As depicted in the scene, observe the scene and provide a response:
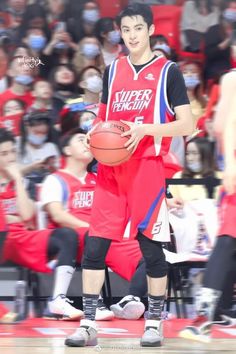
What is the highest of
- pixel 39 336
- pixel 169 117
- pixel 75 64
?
pixel 75 64

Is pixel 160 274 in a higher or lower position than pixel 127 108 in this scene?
lower

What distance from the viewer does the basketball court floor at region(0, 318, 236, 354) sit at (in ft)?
19.9

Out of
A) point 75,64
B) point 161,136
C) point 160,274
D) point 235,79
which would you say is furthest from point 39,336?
point 75,64

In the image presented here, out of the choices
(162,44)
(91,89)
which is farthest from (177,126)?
(162,44)

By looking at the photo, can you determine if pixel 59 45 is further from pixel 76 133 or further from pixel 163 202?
pixel 163 202

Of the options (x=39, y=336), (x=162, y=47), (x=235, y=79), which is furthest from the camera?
(x=162, y=47)

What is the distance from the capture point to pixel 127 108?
6117mm

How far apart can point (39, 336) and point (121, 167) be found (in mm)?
1292

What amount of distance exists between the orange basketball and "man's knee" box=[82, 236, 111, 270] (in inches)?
17.3

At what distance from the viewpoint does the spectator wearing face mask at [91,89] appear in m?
9.82

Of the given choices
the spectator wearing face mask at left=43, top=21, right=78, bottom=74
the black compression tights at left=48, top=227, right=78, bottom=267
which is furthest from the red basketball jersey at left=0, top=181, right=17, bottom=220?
the spectator wearing face mask at left=43, top=21, right=78, bottom=74

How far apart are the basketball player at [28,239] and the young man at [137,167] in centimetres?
142

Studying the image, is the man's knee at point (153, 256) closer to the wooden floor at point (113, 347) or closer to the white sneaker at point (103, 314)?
the wooden floor at point (113, 347)

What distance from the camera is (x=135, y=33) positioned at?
6.16 m
